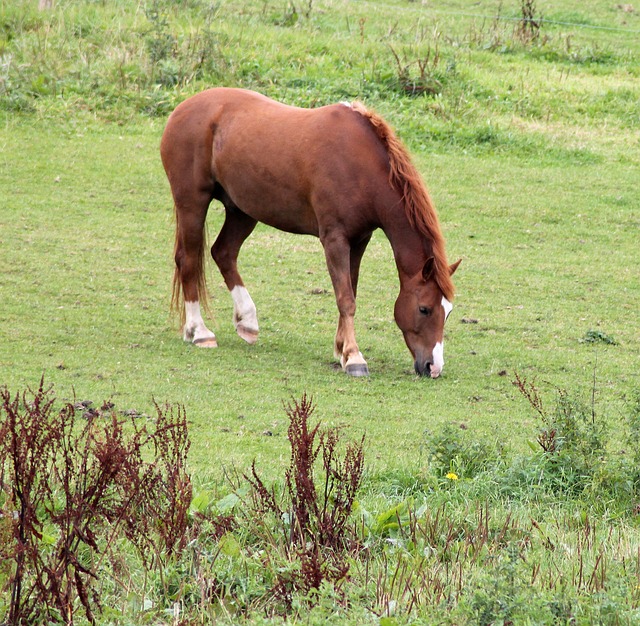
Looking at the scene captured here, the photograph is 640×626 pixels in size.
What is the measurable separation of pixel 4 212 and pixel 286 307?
4128mm

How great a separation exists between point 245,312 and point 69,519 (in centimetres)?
505

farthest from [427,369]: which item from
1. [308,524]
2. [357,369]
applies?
[308,524]

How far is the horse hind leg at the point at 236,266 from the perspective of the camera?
862 cm

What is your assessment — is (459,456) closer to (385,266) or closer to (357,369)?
(357,369)

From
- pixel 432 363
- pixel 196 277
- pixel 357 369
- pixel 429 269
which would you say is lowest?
pixel 357 369

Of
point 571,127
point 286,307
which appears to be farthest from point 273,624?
point 571,127

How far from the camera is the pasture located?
16.2 feet

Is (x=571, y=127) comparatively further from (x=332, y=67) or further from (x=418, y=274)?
(x=418, y=274)

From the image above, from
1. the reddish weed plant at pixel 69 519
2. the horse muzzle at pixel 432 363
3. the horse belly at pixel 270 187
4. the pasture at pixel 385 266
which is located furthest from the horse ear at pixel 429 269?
the reddish weed plant at pixel 69 519

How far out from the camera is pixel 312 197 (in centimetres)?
795

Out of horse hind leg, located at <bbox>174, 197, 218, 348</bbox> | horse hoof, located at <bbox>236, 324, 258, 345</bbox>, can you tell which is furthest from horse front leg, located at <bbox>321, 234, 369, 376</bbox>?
horse hind leg, located at <bbox>174, 197, 218, 348</bbox>

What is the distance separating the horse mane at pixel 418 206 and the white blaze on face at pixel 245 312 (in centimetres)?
171

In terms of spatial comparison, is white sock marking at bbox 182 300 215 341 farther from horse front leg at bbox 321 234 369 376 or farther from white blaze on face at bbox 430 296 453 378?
white blaze on face at bbox 430 296 453 378

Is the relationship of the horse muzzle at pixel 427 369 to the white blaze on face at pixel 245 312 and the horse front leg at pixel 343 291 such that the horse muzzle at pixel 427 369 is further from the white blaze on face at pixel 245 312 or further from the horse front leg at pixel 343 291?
the white blaze on face at pixel 245 312
